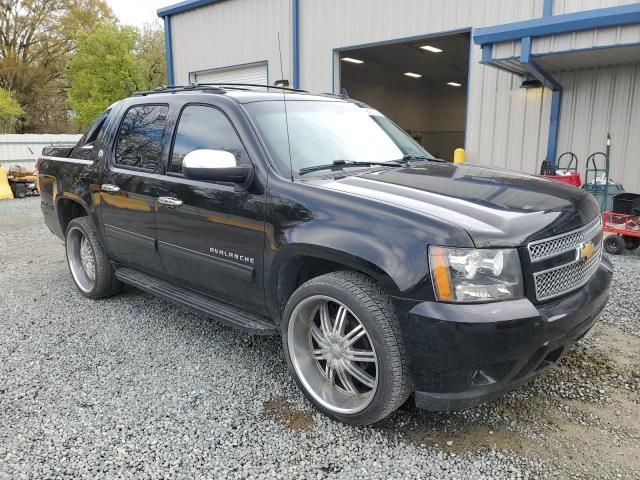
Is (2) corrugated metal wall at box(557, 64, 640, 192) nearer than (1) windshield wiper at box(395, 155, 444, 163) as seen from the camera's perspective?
No

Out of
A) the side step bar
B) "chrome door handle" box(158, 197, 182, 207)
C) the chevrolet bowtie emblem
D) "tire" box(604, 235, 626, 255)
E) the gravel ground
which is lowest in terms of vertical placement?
the gravel ground

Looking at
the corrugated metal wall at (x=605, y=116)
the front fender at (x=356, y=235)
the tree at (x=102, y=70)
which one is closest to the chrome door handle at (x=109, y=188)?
the front fender at (x=356, y=235)

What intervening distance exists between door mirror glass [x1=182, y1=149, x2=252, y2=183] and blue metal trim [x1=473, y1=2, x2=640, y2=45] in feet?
19.6

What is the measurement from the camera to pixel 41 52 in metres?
39.0

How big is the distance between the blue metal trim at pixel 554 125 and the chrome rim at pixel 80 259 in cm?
783

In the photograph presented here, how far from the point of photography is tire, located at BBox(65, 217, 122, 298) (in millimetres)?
4766

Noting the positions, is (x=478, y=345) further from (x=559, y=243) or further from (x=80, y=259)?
(x=80, y=259)

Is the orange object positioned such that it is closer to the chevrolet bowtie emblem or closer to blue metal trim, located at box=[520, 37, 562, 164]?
the chevrolet bowtie emblem

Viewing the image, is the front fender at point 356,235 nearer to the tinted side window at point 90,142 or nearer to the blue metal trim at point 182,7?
the tinted side window at point 90,142

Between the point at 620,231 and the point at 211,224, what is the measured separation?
542 centimetres

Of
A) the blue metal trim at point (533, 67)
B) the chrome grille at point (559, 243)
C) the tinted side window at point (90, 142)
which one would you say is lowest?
the chrome grille at point (559, 243)

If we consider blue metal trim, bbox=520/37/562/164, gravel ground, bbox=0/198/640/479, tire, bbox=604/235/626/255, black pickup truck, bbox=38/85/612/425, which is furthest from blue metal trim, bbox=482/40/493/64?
gravel ground, bbox=0/198/640/479

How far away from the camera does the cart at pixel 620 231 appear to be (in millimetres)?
6309

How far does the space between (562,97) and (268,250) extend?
8.20 metres
